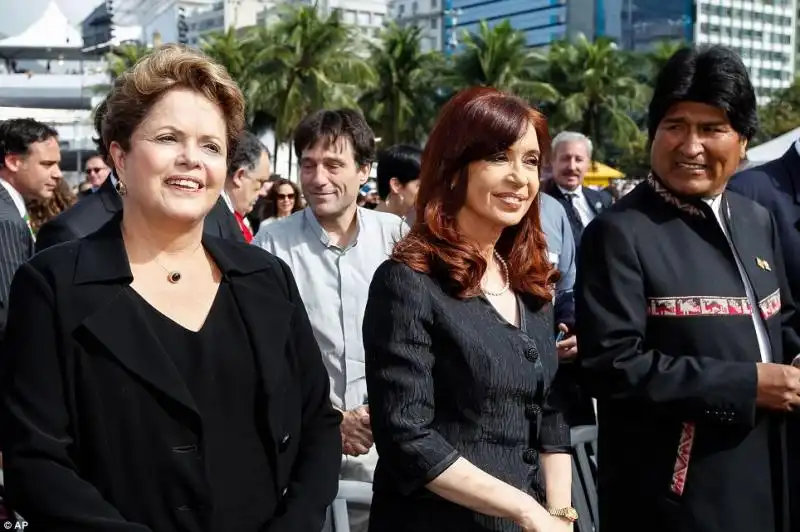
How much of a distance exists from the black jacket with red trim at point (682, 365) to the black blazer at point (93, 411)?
1.07 metres

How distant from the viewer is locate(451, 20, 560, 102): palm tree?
50000 mm

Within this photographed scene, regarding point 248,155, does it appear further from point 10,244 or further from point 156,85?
point 156,85

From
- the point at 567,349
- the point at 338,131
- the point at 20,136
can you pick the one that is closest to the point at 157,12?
the point at 20,136

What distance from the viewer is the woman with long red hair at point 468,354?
234cm

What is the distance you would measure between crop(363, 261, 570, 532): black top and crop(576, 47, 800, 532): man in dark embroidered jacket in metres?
0.38

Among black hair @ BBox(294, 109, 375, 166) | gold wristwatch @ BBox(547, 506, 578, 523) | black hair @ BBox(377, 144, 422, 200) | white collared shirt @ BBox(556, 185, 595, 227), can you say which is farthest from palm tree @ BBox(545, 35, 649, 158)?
gold wristwatch @ BBox(547, 506, 578, 523)

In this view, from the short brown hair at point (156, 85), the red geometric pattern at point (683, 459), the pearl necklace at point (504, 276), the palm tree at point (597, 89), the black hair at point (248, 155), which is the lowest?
the red geometric pattern at point (683, 459)

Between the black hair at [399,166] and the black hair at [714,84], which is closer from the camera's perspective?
the black hair at [714,84]

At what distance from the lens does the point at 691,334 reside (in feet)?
8.78

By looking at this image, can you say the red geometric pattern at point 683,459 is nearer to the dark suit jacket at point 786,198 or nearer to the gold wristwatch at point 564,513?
the gold wristwatch at point 564,513

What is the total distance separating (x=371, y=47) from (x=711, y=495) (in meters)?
48.9

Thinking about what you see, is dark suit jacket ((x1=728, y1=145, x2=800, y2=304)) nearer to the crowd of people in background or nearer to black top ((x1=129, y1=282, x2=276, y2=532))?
the crowd of people in background

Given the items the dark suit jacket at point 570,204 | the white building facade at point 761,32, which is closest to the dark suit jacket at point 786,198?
the dark suit jacket at point 570,204

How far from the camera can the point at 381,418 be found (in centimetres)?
239
